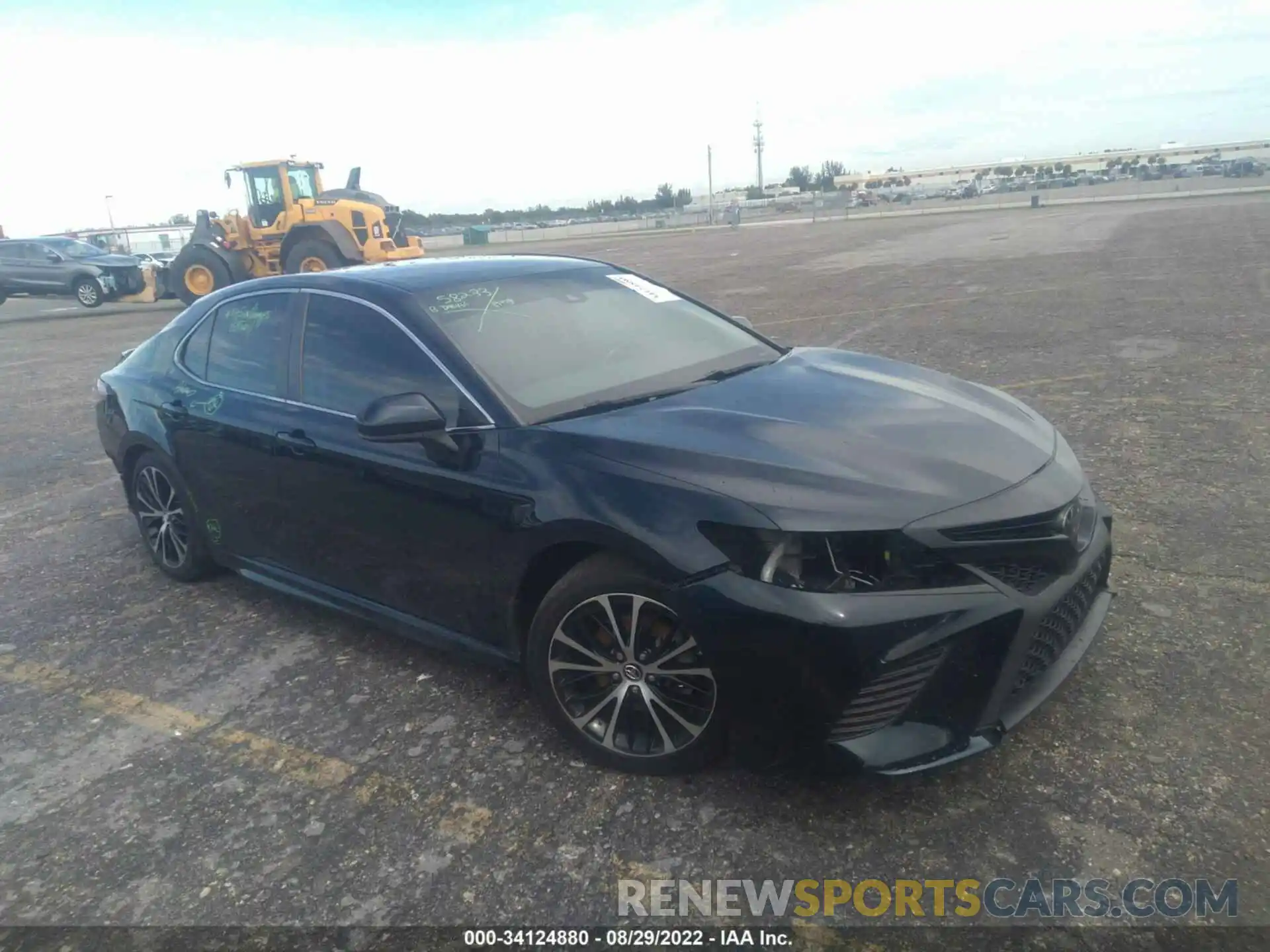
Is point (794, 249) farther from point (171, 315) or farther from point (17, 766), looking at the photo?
point (17, 766)

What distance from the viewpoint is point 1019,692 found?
2.57 m

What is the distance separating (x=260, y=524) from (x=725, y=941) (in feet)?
8.76

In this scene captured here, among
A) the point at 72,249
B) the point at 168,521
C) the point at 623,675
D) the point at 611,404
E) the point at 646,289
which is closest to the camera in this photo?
the point at 623,675

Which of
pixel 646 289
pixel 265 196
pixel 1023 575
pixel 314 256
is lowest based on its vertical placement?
pixel 1023 575

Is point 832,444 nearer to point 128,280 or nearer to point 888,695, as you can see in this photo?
point 888,695

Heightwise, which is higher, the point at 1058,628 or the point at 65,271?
the point at 65,271

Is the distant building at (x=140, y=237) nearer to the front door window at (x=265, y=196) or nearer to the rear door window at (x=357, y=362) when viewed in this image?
the front door window at (x=265, y=196)

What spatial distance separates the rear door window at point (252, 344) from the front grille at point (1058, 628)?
2.92 meters

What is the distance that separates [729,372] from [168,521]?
2.92 metres

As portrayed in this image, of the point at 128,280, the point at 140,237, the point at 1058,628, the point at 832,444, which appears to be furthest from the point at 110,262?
the point at 140,237

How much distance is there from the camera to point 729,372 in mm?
3605

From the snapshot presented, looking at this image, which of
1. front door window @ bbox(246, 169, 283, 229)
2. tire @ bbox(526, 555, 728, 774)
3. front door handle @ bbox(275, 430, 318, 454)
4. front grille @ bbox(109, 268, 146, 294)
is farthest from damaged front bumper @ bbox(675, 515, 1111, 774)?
front grille @ bbox(109, 268, 146, 294)

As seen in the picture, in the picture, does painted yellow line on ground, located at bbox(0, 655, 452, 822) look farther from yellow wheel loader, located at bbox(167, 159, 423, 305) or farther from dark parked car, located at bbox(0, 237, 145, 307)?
dark parked car, located at bbox(0, 237, 145, 307)

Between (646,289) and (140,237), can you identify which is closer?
(646,289)
